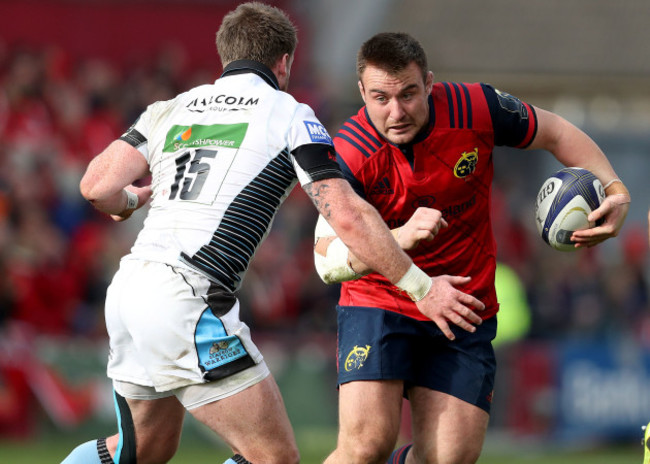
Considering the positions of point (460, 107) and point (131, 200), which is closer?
point (131, 200)

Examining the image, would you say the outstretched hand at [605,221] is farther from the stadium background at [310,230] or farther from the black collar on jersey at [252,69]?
the stadium background at [310,230]

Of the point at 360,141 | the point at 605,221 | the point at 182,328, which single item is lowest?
the point at 182,328

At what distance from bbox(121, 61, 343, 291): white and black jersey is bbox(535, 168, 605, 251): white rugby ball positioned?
148cm

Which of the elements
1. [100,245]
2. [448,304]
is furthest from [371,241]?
[100,245]

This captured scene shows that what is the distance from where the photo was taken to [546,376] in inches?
494

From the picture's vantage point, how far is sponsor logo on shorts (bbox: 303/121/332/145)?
5.18m

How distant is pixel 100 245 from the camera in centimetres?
1253

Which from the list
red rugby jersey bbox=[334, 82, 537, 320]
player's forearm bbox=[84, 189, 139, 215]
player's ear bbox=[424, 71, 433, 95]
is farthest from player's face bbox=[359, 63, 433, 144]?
player's forearm bbox=[84, 189, 139, 215]

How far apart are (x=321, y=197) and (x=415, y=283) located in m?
0.61

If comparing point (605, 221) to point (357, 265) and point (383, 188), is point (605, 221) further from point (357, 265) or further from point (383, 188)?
point (357, 265)

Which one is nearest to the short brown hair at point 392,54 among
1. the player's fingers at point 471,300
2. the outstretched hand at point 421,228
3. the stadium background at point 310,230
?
the outstretched hand at point 421,228

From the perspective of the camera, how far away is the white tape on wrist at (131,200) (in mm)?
5784

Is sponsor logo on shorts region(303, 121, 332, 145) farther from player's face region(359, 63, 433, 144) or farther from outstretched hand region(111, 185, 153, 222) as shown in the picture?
outstretched hand region(111, 185, 153, 222)

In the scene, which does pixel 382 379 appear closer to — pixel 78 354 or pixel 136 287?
pixel 136 287
